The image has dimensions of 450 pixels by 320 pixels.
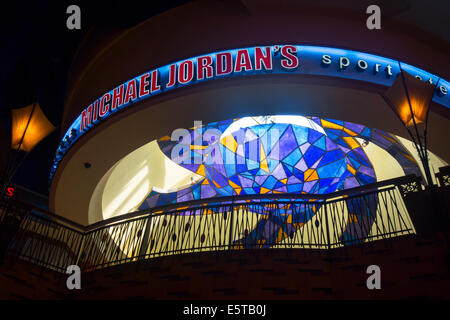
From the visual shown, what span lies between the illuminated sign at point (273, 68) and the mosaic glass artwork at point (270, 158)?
3847 millimetres

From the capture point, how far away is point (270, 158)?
14.1 meters

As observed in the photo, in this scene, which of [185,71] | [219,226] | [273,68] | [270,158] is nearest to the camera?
[219,226]

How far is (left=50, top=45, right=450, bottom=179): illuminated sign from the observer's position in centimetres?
826

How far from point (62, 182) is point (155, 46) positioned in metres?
4.62

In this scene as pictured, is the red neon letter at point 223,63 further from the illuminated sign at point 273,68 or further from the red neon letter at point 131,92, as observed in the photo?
the red neon letter at point 131,92

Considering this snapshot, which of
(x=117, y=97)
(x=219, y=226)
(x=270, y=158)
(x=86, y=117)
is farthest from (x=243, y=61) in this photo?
(x=270, y=158)

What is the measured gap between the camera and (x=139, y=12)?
9.41 m

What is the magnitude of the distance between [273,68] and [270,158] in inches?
244

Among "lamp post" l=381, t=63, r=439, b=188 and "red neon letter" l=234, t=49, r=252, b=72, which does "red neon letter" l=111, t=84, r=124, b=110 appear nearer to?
"red neon letter" l=234, t=49, r=252, b=72

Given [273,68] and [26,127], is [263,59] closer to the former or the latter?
[273,68]

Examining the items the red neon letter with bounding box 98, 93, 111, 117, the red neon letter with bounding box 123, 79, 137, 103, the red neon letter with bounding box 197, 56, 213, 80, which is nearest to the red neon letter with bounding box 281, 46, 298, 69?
the red neon letter with bounding box 197, 56, 213, 80

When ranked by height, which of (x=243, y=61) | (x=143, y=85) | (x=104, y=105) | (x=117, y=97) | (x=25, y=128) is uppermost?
(x=243, y=61)

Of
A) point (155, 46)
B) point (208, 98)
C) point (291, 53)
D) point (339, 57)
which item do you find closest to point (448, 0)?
point (339, 57)

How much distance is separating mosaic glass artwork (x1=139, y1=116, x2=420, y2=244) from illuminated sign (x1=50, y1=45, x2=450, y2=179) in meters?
3.85
